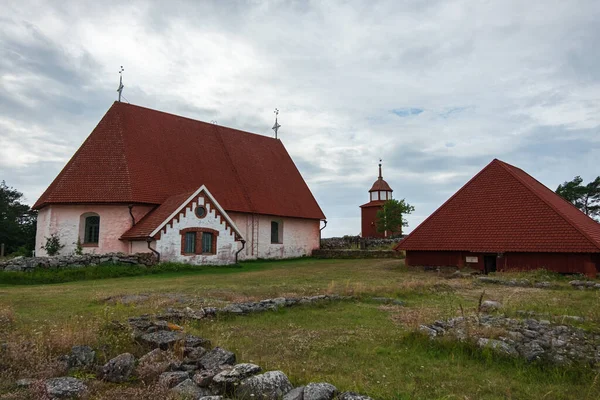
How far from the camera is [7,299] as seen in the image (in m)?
12.3

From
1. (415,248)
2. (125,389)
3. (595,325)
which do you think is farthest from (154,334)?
(415,248)

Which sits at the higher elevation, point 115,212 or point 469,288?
point 115,212

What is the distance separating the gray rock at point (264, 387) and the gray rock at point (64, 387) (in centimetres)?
174

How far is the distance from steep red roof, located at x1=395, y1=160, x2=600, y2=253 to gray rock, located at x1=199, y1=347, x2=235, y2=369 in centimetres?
1700

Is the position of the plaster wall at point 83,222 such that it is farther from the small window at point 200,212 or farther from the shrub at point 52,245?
the small window at point 200,212

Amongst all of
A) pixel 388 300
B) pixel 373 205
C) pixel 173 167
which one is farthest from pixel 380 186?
pixel 388 300

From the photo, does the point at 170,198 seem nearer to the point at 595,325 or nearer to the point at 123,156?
the point at 123,156

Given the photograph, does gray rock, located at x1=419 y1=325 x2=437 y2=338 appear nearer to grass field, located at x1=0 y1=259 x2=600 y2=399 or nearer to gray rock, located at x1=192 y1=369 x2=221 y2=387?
grass field, located at x1=0 y1=259 x2=600 y2=399

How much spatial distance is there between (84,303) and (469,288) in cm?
1142

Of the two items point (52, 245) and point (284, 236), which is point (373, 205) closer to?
point (284, 236)

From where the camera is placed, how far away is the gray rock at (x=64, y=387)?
4.85 m

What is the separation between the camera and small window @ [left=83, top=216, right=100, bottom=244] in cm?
2444

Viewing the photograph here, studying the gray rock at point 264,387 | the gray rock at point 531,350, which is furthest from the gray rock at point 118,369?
the gray rock at point 531,350

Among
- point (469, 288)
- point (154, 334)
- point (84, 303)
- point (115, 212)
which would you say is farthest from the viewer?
point (115, 212)
